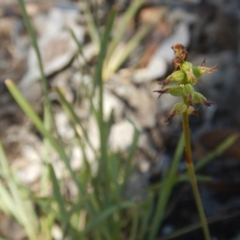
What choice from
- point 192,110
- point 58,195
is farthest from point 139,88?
point 192,110

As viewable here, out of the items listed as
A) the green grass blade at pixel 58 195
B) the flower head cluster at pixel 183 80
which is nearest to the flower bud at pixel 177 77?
the flower head cluster at pixel 183 80

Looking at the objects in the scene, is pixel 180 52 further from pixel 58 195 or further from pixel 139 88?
pixel 139 88

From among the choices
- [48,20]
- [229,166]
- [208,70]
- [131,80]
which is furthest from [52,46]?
[208,70]

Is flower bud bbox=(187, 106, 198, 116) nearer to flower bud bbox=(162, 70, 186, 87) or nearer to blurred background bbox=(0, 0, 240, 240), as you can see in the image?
flower bud bbox=(162, 70, 186, 87)

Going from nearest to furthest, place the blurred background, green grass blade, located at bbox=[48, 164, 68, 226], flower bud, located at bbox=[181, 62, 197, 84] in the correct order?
flower bud, located at bbox=[181, 62, 197, 84] < green grass blade, located at bbox=[48, 164, 68, 226] < the blurred background

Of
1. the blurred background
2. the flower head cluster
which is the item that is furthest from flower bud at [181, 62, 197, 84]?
the blurred background
